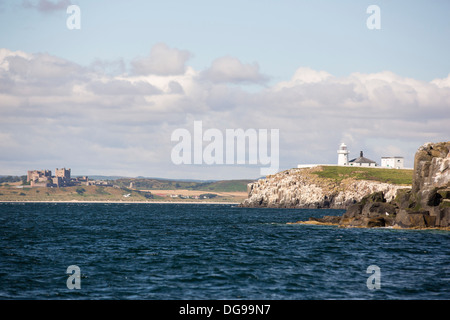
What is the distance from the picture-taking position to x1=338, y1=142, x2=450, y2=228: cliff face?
75188mm

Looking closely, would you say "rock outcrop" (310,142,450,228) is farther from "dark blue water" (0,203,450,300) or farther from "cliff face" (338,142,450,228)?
"dark blue water" (0,203,450,300)

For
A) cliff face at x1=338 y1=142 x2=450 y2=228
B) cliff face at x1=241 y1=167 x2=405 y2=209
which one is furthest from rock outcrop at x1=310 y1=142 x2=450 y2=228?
cliff face at x1=241 y1=167 x2=405 y2=209

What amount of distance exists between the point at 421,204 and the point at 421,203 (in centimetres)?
21

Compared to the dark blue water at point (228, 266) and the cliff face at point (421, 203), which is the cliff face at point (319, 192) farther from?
the dark blue water at point (228, 266)

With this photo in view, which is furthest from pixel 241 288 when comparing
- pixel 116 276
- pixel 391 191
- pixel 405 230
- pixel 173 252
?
pixel 391 191

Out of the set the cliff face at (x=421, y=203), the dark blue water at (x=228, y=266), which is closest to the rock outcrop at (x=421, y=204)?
the cliff face at (x=421, y=203)

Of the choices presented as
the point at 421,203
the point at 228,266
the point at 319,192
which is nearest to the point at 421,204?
the point at 421,203

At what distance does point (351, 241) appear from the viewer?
195 feet

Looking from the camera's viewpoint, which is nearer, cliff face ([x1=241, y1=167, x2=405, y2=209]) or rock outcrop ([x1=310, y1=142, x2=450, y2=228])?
rock outcrop ([x1=310, y1=142, x2=450, y2=228])

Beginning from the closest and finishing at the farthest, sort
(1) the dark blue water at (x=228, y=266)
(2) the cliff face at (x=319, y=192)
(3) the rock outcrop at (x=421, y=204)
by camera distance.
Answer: (1) the dark blue water at (x=228, y=266), (3) the rock outcrop at (x=421, y=204), (2) the cliff face at (x=319, y=192)

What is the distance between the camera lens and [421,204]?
78.4 metres

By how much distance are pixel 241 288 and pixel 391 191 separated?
419 feet

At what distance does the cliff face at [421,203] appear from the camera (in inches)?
2960

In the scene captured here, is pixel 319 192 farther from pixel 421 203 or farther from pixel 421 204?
pixel 421 203
